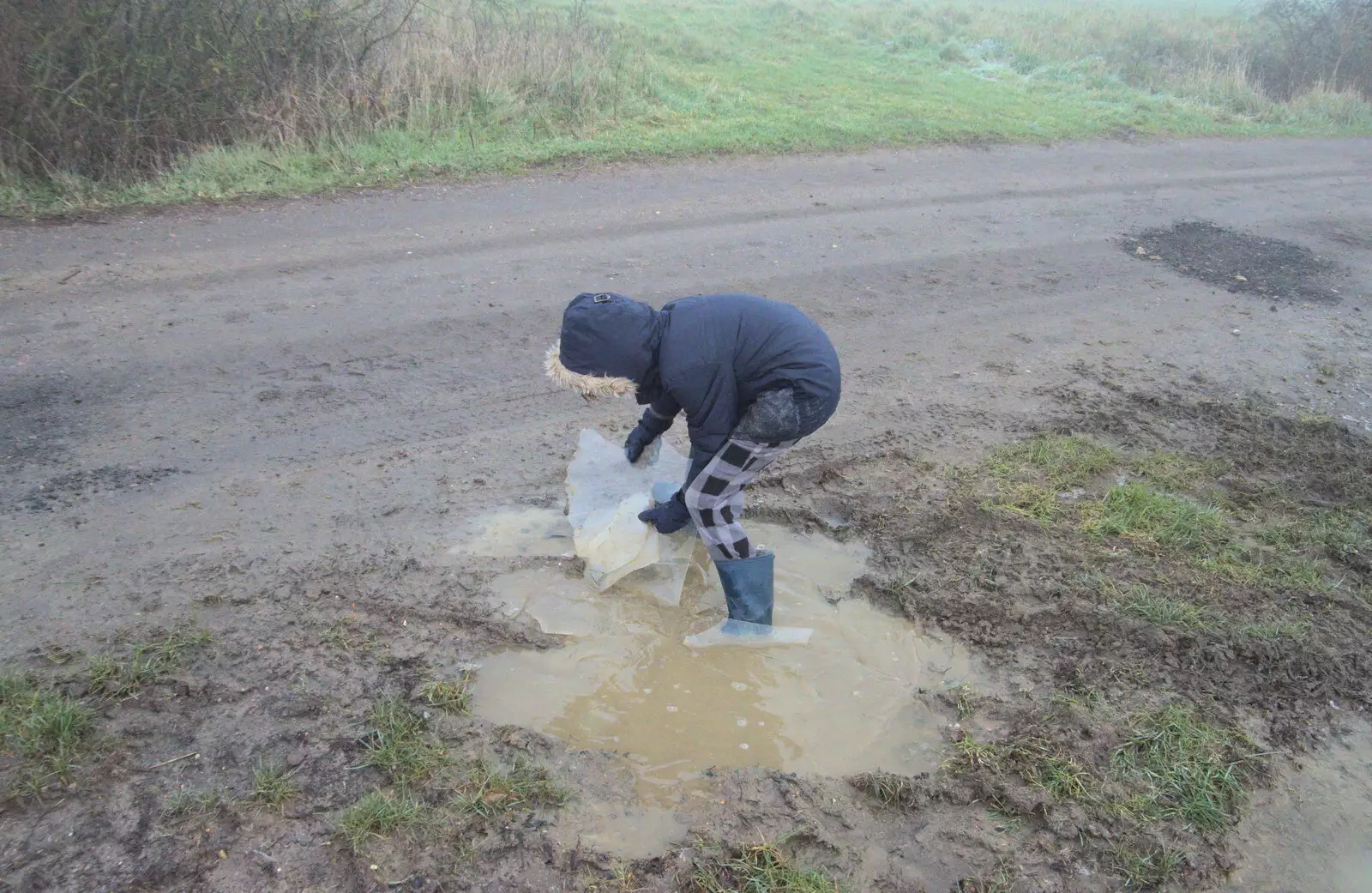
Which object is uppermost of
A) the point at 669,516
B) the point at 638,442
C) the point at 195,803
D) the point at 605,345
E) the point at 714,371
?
the point at 605,345

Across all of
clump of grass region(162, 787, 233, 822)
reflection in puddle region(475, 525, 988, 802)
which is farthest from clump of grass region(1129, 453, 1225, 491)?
clump of grass region(162, 787, 233, 822)

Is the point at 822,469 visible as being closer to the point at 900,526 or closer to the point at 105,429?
the point at 900,526

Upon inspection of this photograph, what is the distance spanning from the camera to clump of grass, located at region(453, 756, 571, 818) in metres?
3.14

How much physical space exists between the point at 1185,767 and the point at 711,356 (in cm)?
230

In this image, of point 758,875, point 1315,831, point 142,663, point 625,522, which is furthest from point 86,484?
point 1315,831

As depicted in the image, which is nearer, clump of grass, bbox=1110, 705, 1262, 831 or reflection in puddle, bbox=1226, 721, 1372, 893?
reflection in puddle, bbox=1226, 721, 1372, 893

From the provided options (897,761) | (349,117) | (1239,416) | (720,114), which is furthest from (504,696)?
(720,114)

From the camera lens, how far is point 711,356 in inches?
137

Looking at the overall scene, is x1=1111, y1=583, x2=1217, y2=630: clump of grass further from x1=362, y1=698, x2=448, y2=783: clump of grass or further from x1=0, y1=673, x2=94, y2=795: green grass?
x1=0, y1=673, x2=94, y2=795: green grass

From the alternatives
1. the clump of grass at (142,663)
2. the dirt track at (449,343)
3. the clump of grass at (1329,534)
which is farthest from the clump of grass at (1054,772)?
the clump of grass at (142,663)

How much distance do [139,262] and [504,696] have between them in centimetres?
532

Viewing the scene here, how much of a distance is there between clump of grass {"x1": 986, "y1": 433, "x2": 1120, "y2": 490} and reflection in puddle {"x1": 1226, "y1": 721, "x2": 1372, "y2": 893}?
6.50 ft

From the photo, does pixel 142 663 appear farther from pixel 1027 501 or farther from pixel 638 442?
pixel 1027 501

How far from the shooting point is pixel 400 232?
8.02 meters
